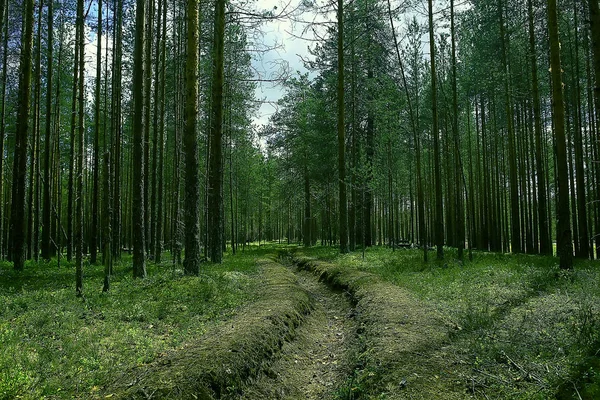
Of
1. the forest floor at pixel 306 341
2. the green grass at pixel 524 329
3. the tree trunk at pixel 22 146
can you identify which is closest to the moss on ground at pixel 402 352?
the forest floor at pixel 306 341

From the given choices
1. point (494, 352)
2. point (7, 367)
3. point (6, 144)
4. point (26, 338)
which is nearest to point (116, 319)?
point (26, 338)

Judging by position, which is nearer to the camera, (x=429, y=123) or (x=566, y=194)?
(x=566, y=194)

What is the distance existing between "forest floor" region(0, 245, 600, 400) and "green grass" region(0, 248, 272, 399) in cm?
3

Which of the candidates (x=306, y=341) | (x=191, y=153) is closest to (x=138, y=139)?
(x=191, y=153)

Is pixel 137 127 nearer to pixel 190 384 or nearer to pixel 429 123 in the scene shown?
pixel 190 384

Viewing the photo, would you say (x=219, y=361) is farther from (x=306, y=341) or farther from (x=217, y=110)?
(x=217, y=110)

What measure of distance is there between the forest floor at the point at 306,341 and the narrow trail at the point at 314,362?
0.10 feet

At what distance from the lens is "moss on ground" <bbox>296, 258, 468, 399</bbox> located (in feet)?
13.5

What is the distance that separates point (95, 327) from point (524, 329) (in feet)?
22.3

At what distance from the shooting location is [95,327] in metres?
6.02

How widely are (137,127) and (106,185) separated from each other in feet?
9.20

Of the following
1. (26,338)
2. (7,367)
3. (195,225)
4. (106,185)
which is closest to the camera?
(7,367)

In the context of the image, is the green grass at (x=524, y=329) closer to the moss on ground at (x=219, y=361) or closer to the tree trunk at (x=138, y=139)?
the moss on ground at (x=219, y=361)

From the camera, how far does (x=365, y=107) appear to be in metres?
24.9
